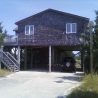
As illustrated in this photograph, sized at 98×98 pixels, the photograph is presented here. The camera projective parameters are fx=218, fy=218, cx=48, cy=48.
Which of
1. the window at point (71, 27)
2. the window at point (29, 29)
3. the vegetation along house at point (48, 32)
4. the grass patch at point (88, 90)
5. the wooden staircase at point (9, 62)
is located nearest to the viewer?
the grass patch at point (88, 90)

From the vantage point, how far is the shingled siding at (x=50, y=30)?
27.8 m

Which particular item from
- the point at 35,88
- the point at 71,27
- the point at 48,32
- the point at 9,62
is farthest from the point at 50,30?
the point at 35,88

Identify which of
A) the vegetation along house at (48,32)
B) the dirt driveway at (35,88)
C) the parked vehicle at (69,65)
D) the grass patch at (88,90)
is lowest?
the dirt driveway at (35,88)

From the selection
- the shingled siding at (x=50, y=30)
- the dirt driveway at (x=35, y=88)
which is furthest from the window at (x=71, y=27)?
the dirt driveway at (x=35, y=88)

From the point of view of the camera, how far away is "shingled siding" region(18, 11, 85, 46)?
Answer: 27.8 metres

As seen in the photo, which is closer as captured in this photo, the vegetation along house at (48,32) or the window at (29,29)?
the vegetation along house at (48,32)

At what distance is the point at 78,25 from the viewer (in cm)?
2792

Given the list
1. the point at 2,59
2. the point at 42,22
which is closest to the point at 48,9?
the point at 42,22

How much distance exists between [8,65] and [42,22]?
7.28 meters

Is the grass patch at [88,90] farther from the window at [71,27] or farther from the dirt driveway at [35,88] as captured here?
the window at [71,27]

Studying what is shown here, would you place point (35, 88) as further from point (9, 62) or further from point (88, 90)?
point (9, 62)

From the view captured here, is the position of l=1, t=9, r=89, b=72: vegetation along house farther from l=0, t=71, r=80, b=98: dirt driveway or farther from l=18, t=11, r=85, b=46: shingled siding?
l=0, t=71, r=80, b=98: dirt driveway

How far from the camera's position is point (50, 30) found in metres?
28.7

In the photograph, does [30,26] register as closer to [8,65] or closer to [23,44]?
[23,44]
